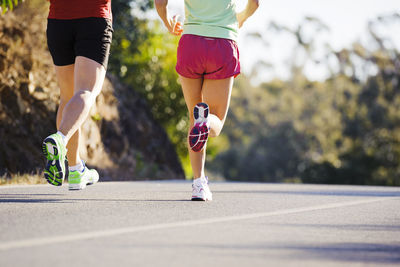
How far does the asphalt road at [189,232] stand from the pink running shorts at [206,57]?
114 cm

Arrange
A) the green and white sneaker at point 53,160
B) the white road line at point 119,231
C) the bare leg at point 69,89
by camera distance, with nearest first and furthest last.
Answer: the white road line at point 119,231 < the green and white sneaker at point 53,160 < the bare leg at point 69,89

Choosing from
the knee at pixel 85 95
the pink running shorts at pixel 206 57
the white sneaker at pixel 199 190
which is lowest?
the white sneaker at pixel 199 190

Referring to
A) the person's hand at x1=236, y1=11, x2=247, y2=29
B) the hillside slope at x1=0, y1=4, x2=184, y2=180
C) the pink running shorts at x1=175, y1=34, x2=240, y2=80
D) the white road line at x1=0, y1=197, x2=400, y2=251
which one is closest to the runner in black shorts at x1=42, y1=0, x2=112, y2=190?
the pink running shorts at x1=175, y1=34, x2=240, y2=80

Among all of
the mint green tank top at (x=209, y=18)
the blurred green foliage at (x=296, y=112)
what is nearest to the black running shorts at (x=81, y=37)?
the mint green tank top at (x=209, y=18)

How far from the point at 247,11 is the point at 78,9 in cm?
155

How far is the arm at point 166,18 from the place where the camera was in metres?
6.33

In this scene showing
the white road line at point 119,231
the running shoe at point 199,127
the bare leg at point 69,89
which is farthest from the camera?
the bare leg at point 69,89

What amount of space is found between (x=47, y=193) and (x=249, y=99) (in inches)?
2184

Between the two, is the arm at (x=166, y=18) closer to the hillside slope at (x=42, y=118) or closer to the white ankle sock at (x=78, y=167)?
the white ankle sock at (x=78, y=167)

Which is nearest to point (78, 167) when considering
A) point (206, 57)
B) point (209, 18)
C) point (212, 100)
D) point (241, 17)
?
point (212, 100)

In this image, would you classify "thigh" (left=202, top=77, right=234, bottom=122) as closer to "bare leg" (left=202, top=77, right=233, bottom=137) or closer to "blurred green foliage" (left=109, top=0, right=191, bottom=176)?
"bare leg" (left=202, top=77, right=233, bottom=137)

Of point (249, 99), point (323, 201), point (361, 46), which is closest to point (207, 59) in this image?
point (323, 201)

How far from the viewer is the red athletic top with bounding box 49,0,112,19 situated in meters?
6.11

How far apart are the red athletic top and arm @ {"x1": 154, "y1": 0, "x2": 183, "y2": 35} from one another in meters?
0.48
